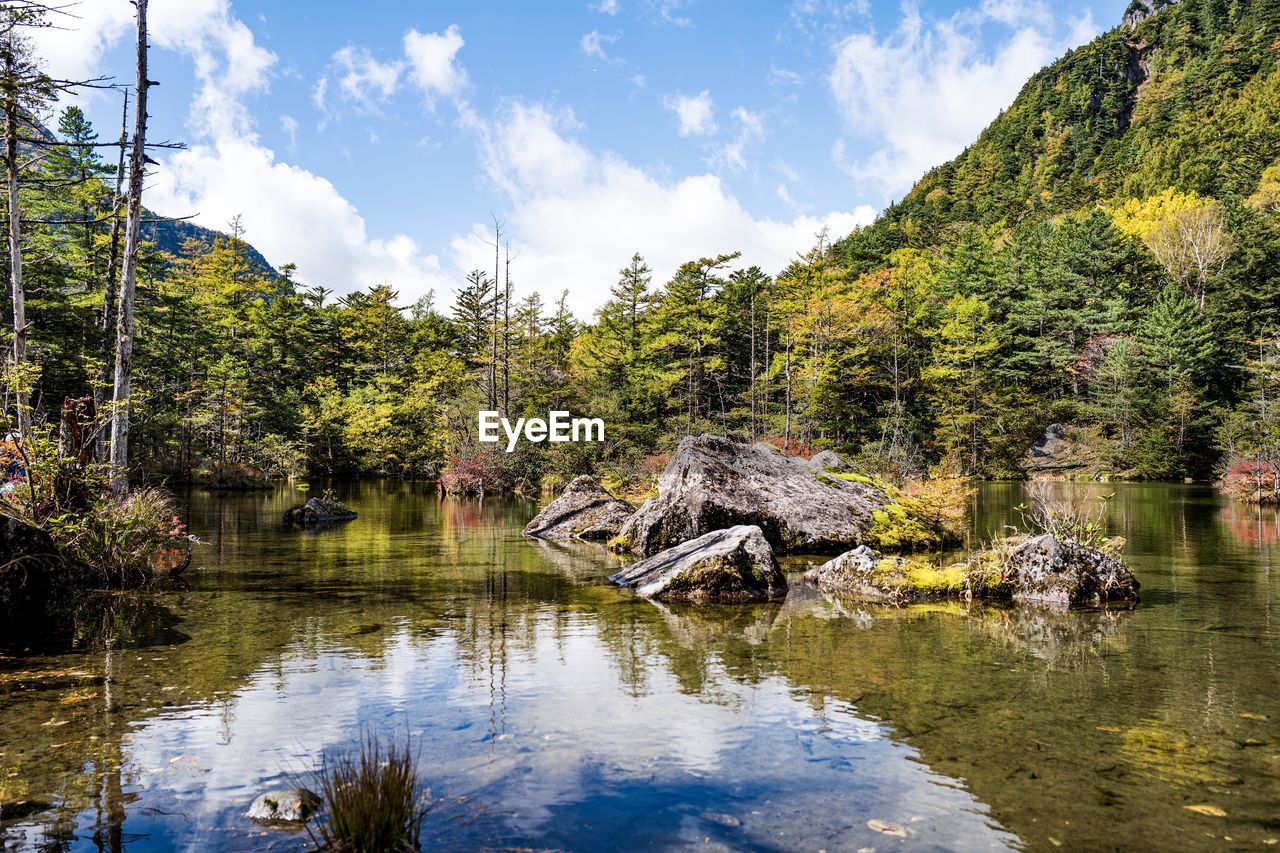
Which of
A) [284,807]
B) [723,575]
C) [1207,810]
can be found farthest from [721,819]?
[723,575]

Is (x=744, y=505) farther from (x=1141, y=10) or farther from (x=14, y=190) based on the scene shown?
(x=1141, y=10)

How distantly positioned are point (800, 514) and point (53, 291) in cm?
2708

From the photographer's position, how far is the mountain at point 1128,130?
7944 cm

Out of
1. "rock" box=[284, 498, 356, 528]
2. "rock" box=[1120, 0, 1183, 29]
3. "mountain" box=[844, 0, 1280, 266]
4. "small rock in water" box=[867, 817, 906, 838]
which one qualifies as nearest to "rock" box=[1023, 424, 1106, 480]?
"mountain" box=[844, 0, 1280, 266]

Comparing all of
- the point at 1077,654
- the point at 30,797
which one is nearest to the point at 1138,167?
the point at 1077,654

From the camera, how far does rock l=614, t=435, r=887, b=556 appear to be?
590 inches

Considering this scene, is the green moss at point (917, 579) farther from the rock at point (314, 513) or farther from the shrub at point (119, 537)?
the rock at point (314, 513)

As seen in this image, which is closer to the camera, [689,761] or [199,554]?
[689,761]

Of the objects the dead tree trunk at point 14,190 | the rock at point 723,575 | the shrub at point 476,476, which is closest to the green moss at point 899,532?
the rock at point 723,575

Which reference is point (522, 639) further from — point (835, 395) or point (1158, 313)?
point (1158, 313)

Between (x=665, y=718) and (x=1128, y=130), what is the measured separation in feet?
450

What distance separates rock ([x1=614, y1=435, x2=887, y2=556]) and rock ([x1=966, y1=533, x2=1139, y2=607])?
4870 mm

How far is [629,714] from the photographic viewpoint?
18.7ft

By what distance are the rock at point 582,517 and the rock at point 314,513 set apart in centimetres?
667
